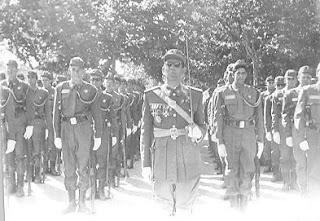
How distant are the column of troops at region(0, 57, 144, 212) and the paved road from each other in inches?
8.3

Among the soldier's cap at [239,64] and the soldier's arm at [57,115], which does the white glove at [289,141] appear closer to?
the soldier's cap at [239,64]

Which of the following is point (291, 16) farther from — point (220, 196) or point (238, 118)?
point (220, 196)

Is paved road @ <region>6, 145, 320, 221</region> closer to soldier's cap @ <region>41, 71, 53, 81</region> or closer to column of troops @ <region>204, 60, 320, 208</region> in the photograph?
column of troops @ <region>204, 60, 320, 208</region>

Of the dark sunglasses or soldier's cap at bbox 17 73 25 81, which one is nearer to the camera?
the dark sunglasses

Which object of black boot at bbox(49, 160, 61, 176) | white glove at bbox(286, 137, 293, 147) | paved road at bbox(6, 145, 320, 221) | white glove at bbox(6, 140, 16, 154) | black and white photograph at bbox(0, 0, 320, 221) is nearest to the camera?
paved road at bbox(6, 145, 320, 221)

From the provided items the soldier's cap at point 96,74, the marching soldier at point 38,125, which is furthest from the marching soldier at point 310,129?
the marching soldier at point 38,125

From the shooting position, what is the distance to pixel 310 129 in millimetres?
7055

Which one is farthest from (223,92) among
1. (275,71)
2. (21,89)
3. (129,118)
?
(129,118)

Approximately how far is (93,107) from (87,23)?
1007 millimetres

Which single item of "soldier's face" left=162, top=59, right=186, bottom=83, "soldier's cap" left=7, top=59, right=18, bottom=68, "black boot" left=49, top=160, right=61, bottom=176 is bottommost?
"black boot" left=49, top=160, right=61, bottom=176

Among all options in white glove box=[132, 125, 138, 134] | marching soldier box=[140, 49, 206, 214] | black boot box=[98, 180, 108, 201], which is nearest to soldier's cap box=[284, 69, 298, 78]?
marching soldier box=[140, 49, 206, 214]

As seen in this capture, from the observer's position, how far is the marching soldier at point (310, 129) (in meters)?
7.02

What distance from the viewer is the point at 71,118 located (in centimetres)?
683

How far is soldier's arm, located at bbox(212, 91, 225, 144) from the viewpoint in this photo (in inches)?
265
